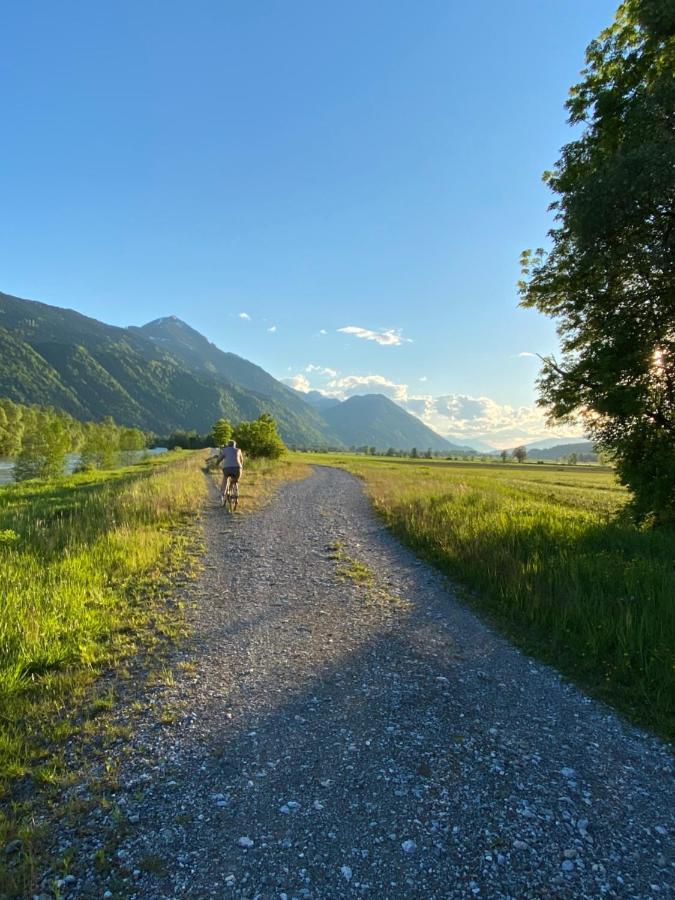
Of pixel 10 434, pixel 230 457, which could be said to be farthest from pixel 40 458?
pixel 230 457

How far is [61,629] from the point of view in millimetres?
6094

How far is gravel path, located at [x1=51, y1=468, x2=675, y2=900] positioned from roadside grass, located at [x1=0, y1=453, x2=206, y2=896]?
2.09 ft

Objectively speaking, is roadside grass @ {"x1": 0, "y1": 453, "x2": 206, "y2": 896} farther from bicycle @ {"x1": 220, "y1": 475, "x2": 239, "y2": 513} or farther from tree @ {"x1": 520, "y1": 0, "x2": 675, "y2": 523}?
tree @ {"x1": 520, "y1": 0, "x2": 675, "y2": 523}

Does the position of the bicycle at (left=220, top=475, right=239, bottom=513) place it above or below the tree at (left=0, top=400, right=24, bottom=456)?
below

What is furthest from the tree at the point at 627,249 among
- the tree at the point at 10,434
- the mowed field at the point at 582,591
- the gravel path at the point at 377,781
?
the tree at the point at 10,434

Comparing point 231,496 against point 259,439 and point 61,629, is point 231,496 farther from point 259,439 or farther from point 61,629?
point 259,439

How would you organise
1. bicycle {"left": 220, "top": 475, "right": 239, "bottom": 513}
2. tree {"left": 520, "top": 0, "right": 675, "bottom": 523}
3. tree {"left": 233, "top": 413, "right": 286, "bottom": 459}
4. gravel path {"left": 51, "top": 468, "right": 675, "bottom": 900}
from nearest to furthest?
gravel path {"left": 51, "top": 468, "right": 675, "bottom": 900} < tree {"left": 520, "top": 0, "right": 675, "bottom": 523} < bicycle {"left": 220, "top": 475, "right": 239, "bottom": 513} < tree {"left": 233, "top": 413, "right": 286, "bottom": 459}

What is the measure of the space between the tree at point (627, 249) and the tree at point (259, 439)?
3543 centimetres

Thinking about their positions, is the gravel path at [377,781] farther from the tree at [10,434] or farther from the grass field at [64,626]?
the tree at [10,434]

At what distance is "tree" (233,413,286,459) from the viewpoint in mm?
46094

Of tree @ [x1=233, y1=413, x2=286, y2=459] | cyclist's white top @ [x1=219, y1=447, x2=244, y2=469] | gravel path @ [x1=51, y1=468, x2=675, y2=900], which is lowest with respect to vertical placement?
gravel path @ [x1=51, y1=468, x2=675, y2=900]

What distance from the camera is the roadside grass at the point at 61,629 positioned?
3578 mm

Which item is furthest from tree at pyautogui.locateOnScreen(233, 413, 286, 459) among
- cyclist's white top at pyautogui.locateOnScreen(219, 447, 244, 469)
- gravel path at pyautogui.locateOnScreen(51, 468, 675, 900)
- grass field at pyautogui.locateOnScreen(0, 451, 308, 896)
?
gravel path at pyautogui.locateOnScreen(51, 468, 675, 900)

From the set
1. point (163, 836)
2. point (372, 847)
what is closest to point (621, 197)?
point (372, 847)
